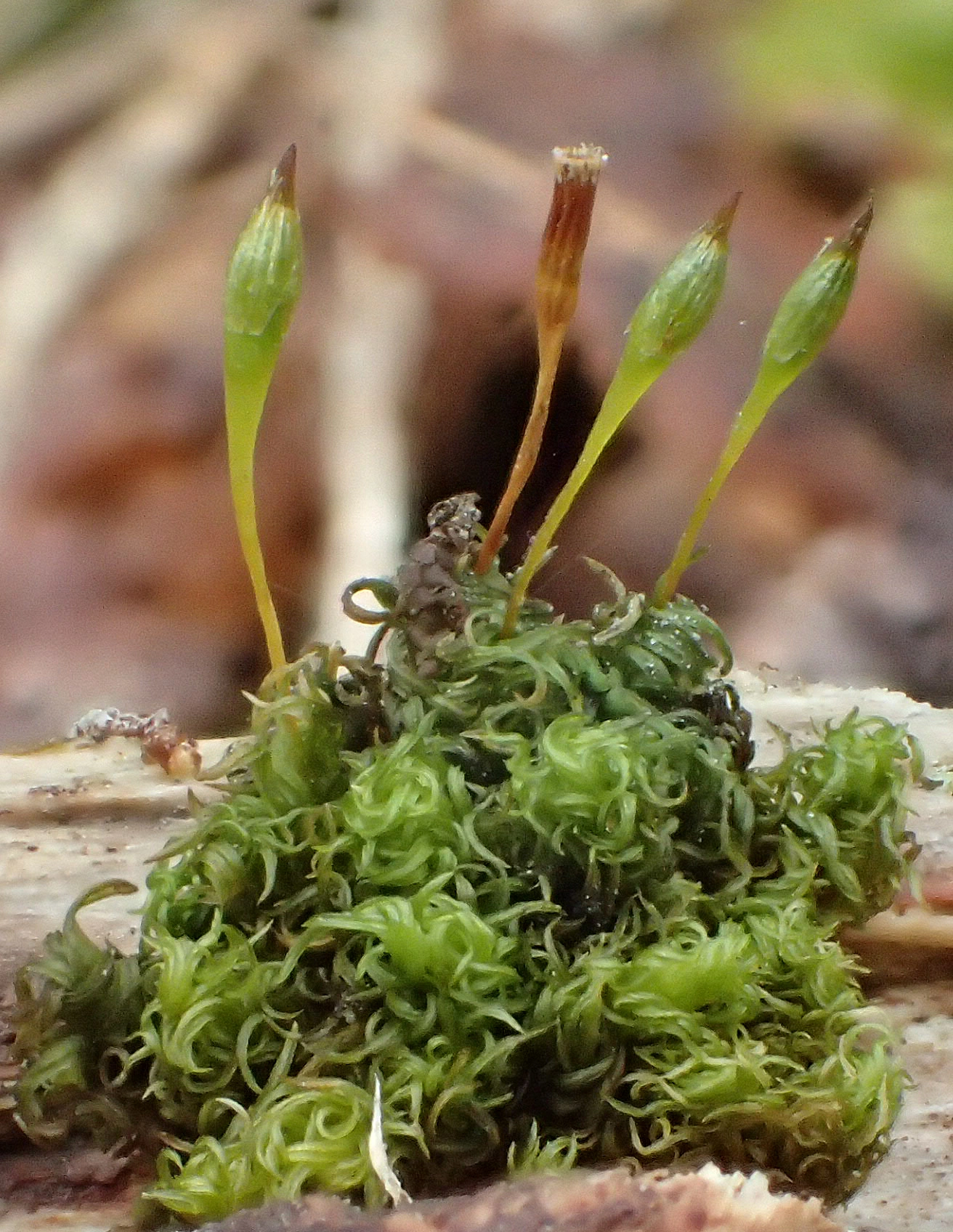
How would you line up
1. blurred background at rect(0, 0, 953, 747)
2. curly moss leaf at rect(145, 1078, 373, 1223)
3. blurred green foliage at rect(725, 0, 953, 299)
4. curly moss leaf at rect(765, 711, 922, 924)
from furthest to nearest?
blurred background at rect(0, 0, 953, 747)
blurred green foliage at rect(725, 0, 953, 299)
curly moss leaf at rect(765, 711, 922, 924)
curly moss leaf at rect(145, 1078, 373, 1223)

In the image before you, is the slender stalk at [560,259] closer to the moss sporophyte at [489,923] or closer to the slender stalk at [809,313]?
the moss sporophyte at [489,923]

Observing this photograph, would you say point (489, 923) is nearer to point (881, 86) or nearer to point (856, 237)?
point (856, 237)

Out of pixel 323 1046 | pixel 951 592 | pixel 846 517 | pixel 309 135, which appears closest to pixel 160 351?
pixel 309 135

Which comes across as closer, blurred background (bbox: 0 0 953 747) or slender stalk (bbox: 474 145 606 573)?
slender stalk (bbox: 474 145 606 573)

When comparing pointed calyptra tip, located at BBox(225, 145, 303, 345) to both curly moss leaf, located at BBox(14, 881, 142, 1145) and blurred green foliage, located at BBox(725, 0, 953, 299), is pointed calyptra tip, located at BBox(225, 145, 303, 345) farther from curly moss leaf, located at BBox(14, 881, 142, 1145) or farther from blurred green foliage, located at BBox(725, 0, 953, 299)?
blurred green foliage, located at BBox(725, 0, 953, 299)

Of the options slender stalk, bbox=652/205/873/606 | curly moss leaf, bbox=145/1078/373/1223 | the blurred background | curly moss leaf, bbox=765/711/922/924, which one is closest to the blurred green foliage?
the blurred background

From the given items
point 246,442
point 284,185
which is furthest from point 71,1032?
point 284,185

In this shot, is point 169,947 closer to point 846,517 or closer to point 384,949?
point 384,949
